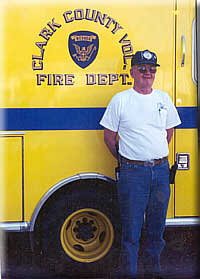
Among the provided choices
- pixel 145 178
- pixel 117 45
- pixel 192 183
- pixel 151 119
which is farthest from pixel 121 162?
pixel 117 45

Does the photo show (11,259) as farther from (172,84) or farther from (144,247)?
(172,84)

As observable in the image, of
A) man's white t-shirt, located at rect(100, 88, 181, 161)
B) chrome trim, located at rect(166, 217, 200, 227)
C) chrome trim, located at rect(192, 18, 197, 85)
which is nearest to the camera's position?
man's white t-shirt, located at rect(100, 88, 181, 161)

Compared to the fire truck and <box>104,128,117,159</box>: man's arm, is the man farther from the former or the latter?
the fire truck

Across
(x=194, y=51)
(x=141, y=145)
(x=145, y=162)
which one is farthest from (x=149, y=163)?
(x=194, y=51)

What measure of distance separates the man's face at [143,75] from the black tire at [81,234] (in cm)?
98

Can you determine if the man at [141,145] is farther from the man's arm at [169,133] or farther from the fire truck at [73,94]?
the fire truck at [73,94]

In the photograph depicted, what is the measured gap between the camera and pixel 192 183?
3221 mm

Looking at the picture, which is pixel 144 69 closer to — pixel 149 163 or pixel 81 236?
pixel 149 163

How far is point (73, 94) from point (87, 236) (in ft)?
3.97

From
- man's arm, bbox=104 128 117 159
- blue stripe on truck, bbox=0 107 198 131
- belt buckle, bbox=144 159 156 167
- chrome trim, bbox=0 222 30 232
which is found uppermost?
blue stripe on truck, bbox=0 107 198 131

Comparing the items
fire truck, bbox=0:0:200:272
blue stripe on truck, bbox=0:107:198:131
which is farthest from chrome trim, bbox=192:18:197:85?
blue stripe on truck, bbox=0:107:198:131

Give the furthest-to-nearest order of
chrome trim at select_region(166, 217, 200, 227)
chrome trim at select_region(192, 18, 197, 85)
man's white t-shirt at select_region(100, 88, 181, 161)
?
chrome trim at select_region(166, 217, 200, 227), chrome trim at select_region(192, 18, 197, 85), man's white t-shirt at select_region(100, 88, 181, 161)

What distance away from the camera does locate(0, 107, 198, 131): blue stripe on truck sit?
3.08 meters

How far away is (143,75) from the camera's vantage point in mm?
3088
